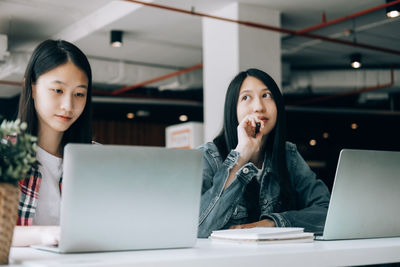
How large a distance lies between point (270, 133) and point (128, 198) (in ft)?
4.07

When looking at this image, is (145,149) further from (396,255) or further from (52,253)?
(396,255)

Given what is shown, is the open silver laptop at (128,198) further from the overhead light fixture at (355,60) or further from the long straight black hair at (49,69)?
the overhead light fixture at (355,60)

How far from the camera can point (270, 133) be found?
2365 mm

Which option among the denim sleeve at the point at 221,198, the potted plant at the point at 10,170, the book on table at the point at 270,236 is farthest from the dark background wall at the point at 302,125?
the potted plant at the point at 10,170

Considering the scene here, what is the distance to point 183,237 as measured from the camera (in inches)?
52.1

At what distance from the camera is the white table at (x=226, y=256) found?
3.51ft

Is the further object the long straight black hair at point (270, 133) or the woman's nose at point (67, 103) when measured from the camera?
the long straight black hair at point (270, 133)

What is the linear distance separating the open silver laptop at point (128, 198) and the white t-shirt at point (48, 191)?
53 cm

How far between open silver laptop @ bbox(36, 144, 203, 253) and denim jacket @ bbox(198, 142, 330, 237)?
1.99 feet

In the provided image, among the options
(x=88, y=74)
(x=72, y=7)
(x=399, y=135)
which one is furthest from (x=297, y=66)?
(x=88, y=74)

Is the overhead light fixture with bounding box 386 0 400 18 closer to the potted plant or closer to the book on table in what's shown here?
the book on table

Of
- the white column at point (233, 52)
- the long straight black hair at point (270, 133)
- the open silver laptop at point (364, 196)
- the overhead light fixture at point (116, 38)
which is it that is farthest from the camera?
the overhead light fixture at point (116, 38)

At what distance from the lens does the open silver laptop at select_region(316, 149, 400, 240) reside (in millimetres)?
1582

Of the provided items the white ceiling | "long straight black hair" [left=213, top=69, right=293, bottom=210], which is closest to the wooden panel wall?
the white ceiling
